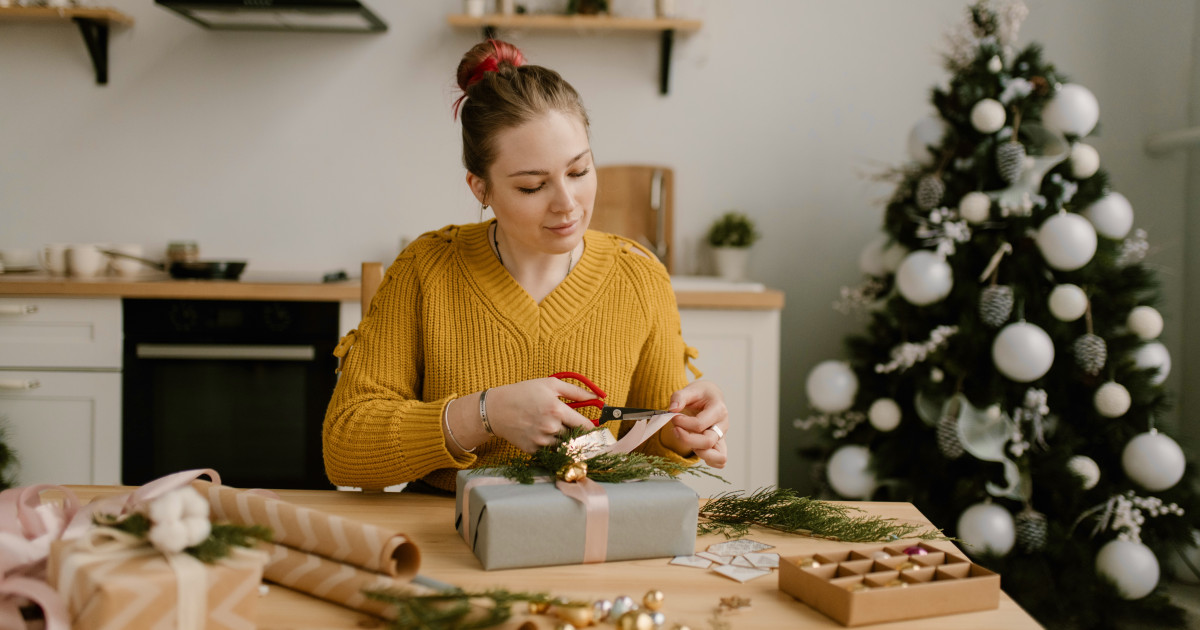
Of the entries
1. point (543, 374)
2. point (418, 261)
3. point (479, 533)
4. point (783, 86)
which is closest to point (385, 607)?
point (479, 533)

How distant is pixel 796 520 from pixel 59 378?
241 centimetres

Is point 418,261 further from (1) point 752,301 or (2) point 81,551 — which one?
(1) point 752,301

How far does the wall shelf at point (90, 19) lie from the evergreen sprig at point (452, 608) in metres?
3.00

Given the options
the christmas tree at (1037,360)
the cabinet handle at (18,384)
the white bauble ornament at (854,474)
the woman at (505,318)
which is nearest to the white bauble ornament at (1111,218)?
the christmas tree at (1037,360)

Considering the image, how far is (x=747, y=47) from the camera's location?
3.03 metres

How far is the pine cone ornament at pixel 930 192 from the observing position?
85.9 inches

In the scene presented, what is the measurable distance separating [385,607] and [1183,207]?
318 cm

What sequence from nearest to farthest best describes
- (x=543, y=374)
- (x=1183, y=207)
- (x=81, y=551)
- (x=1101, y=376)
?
1. (x=81, y=551)
2. (x=543, y=374)
3. (x=1101, y=376)
4. (x=1183, y=207)

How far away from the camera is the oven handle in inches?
97.3

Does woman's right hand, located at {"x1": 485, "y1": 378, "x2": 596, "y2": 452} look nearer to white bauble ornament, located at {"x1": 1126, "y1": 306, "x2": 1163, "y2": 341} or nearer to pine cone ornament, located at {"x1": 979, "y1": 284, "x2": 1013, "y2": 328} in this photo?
pine cone ornament, located at {"x1": 979, "y1": 284, "x2": 1013, "y2": 328}

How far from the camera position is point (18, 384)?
2438 mm

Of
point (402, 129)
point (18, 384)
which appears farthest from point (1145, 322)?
point (18, 384)

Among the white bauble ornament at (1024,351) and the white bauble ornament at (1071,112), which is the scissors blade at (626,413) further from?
the white bauble ornament at (1071,112)

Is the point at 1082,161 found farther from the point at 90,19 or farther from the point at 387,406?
the point at 90,19
